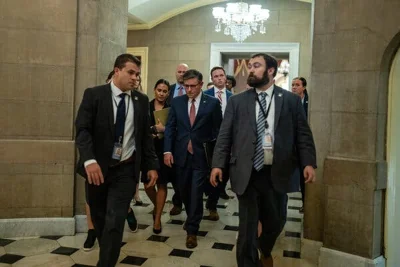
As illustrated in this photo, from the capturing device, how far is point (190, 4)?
10.4 meters

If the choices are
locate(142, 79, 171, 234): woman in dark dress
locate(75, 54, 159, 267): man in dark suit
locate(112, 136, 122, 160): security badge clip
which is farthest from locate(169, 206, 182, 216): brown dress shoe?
locate(112, 136, 122, 160): security badge clip

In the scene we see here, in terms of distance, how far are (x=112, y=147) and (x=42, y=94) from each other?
164 cm

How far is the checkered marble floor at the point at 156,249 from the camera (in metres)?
3.64

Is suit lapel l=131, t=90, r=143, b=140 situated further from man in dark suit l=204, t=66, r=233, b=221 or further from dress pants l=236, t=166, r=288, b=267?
man in dark suit l=204, t=66, r=233, b=221

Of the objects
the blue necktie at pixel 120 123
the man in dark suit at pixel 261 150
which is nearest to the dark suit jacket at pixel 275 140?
the man in dark suit at pixel 261 150

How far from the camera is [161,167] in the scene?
4566 millimetres

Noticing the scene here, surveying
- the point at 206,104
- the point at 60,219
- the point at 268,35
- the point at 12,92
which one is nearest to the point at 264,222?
the point at 206,104

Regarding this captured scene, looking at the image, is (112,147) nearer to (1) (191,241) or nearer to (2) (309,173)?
(2) (309,173)

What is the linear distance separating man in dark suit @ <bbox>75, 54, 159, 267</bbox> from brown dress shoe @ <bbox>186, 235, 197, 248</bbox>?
3.89 ft

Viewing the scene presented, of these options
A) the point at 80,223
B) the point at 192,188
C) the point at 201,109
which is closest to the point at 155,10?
the point at 201,109

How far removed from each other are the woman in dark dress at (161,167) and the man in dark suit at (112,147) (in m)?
1.42

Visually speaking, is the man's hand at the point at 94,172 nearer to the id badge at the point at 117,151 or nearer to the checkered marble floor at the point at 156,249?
the id badge at the point at 117,151

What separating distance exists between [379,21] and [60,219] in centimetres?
323

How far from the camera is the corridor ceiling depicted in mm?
9594
